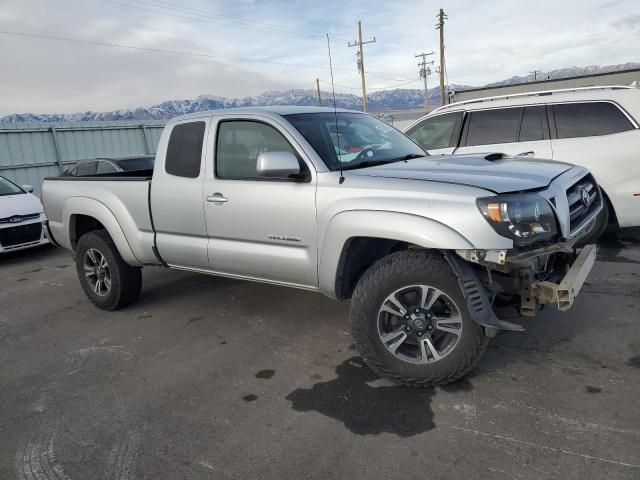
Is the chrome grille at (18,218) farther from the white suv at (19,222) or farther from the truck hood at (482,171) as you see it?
the truck hood at (482,171)

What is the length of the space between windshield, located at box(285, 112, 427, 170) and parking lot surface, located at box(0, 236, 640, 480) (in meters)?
1.42

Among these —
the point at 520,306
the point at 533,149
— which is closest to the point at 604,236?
the point at 533,149

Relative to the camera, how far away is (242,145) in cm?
398

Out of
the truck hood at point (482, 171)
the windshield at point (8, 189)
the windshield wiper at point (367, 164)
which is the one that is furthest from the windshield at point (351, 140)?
the windshield at point (8, 189)

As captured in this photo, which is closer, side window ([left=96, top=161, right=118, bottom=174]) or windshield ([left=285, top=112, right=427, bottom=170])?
windshield ([left=285, top=112, right=427, bottom=170])

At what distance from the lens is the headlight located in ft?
9.11

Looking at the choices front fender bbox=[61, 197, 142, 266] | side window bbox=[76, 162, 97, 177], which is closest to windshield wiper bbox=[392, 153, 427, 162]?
front fender bbox=[61, 197, 142, 266]

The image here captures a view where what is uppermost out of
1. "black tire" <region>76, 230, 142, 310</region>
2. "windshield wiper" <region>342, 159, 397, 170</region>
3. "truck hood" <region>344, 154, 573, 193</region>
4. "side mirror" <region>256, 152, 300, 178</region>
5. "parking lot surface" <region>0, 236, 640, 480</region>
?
"side mirror" <region>256, 152, 300, 178</region>

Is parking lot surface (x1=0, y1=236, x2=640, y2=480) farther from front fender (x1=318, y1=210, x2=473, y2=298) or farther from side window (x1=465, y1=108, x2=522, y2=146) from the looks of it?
side window (x1=465, y1=108, x2=522, y2=146)

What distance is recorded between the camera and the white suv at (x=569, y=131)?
5.75 meters

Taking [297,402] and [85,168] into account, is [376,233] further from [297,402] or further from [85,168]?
[85,168]

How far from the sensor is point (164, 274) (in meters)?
6.40

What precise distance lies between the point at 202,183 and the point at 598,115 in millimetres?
4774

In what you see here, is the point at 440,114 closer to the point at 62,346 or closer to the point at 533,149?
the point at 533,149
